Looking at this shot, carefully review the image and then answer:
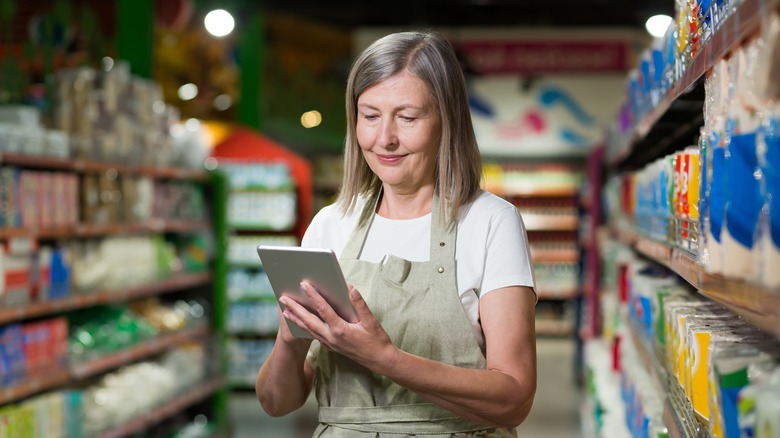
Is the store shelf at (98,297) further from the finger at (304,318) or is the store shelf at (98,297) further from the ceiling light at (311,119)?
the ceiling light at (311,119)

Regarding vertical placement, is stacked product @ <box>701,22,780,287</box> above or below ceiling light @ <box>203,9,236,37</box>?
below

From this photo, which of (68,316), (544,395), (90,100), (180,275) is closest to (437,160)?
(90,100)

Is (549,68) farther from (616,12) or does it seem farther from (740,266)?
(740,266)

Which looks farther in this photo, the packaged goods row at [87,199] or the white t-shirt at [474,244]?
the packaged goods row at [87,199]

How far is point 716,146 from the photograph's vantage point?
1.56 meters

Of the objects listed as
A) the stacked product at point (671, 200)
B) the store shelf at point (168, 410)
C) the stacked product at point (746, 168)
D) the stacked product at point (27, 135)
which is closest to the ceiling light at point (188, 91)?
the store shelf at point (168, 410)

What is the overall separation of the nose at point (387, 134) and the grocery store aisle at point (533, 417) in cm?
576

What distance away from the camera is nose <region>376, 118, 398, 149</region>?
2.08 metres

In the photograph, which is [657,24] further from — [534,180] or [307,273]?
[307,273]

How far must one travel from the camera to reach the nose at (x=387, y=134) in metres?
2.08

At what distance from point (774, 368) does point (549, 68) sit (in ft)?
33.6

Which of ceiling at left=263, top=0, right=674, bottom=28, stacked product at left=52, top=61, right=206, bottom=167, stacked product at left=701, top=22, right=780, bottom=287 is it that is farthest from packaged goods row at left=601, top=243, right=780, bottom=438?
ceiling at left=263, top=0, right=674, bottom=28

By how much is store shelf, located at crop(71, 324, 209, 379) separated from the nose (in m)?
3.21

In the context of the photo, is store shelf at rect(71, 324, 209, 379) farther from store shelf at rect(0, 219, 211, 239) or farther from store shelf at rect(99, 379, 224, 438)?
store shelf at rect(0, 219, 211, 239)
